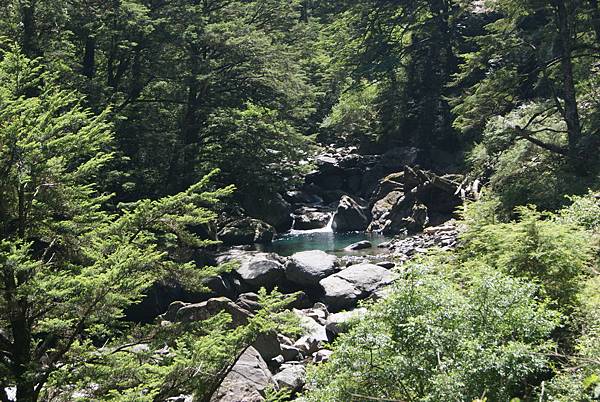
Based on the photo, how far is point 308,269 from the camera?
15.7 meters

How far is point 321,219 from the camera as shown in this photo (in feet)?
88.3

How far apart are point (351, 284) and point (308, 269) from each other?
173 cm

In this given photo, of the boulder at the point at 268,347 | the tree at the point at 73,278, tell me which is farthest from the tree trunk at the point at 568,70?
the tree at the point at 73,278

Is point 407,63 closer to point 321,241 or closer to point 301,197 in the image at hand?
point 301,197

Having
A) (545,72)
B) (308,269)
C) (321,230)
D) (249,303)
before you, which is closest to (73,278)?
(249,303)

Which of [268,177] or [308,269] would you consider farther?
[268,177]

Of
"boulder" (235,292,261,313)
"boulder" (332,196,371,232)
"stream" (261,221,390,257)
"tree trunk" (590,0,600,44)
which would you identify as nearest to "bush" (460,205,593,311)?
"boulder" (235,292,261,313)

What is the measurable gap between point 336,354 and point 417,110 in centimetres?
2773

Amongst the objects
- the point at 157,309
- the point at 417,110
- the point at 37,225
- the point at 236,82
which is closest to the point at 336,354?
the point at 37,225

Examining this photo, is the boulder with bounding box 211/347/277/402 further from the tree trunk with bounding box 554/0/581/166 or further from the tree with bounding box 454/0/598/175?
the tree trunk with bounding box 554/0/581/166

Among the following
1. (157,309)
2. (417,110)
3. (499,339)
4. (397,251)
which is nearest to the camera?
(499,339)

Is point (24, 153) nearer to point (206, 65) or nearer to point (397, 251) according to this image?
point (397, 251)

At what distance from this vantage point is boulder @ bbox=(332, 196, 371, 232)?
25.5 meters

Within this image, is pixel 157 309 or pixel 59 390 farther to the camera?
pixel 157 309
